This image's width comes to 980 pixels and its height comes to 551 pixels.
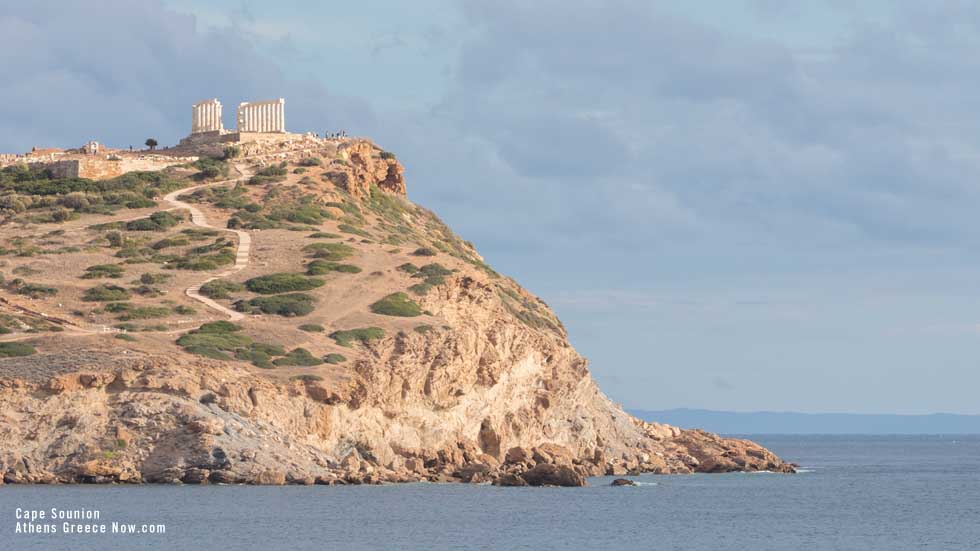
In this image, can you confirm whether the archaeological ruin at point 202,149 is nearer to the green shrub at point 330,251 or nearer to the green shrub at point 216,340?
the green shrub at point 330,251

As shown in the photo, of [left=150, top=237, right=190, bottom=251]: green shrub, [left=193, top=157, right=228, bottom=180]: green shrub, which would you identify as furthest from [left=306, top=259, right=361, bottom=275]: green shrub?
[left=193, top=157, right=228, bottom=180]: green shrub

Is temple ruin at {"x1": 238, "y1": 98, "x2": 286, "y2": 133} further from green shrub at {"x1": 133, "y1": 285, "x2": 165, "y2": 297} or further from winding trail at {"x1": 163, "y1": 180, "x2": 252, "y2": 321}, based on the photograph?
green shrub at {"x1": 133, "y1": 285, "x2": 165, "y2": 297}

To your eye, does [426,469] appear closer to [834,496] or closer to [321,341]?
[321,341]

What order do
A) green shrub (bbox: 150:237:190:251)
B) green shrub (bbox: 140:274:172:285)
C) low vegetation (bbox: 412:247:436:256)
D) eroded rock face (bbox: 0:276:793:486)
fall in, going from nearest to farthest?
eroded rock face (bbox: 0:276:793:486) → green shrub (bbox: 140:274:172:285) → green shrub (bbox: 150:237:190:251) → low vegetation (bbox: 412:247:436:256)

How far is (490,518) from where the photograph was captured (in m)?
57.2

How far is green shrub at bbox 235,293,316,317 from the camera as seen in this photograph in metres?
81.2

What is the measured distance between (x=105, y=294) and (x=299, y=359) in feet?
→ 45.2

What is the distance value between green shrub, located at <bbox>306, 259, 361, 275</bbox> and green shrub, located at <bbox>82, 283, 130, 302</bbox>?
1052cm

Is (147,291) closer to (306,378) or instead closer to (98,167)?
(306,378)

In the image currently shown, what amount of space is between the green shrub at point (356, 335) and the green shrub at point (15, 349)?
15.2m

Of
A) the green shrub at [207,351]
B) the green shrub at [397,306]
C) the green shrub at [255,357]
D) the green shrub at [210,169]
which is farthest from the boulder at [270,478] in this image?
the green shrub at [210,169]

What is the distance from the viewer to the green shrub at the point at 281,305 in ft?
266

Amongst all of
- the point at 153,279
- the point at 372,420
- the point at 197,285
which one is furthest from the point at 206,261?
the point at 372,420

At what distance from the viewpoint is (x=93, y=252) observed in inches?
3593
